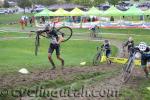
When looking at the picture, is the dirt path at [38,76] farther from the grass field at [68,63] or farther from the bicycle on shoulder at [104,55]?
the bicycle on shoulder at [104,55]

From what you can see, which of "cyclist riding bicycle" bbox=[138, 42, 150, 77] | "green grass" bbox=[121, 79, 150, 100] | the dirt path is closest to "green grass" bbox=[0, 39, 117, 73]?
the dirt path

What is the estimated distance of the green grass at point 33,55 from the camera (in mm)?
29094

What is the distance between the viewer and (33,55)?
3488 centimetres

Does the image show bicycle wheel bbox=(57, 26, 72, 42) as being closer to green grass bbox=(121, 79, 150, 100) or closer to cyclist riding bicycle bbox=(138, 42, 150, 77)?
cyclist riding bicycle bbox=(138, 42, 150, 77)

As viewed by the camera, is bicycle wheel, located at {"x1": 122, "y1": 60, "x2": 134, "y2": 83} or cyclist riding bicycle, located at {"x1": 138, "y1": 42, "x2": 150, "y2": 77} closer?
bicycle wheel, located at {"x1": 122, "y1": 60, "x2": 134, "y2": 83}

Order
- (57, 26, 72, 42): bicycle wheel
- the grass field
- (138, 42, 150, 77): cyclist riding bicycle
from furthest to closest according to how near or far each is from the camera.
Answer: (57, 26, 72, 42): bicycle wheel
(138, 42, 150, 77): cyclist riding bicycle
the grass field

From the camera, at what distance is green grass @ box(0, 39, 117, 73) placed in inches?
1145

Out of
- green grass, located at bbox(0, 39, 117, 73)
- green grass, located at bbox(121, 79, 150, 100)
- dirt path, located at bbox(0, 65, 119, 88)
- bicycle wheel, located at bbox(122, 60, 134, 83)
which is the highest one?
bicycle wheel, located at bbox(122, 60, 134, 83)

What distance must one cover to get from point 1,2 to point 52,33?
137635 mm

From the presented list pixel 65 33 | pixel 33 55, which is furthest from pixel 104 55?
pixel 33 55

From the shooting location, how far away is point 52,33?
875 inches

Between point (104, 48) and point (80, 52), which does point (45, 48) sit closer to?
point (80, 52)

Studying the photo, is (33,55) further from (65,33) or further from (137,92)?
(137,92)

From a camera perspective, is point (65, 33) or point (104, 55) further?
point (104, 55)
